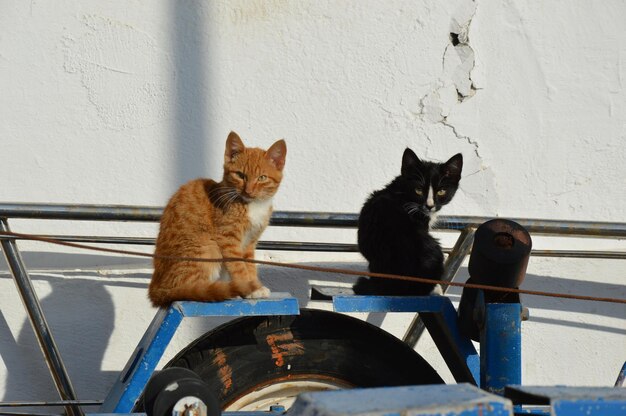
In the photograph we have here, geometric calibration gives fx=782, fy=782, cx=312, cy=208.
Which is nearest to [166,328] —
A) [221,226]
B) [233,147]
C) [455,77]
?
[221,226]

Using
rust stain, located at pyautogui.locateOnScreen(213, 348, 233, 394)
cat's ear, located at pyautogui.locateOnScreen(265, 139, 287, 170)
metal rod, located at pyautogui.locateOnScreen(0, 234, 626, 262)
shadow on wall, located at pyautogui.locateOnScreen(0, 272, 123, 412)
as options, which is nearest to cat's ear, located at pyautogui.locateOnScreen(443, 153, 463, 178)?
metal rod, located at pyautogui.locateOnScreen(0, 234, 626, 262)

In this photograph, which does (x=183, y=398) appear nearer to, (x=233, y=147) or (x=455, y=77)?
(x=233, y=147)

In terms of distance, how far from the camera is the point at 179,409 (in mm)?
1499

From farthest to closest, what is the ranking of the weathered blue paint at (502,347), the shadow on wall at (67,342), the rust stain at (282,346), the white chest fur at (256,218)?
the shadow on wall at (67,342), the white chest fur at (256,218), the rust stain at (282,346), the weathered blue paint at (502,347)

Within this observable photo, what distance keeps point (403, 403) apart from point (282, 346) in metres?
1.04

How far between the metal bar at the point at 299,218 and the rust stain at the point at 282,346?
0.43 meters

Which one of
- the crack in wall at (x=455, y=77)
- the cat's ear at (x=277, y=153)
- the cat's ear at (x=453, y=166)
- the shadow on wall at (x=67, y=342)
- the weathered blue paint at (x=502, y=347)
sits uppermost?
the crack in wall at (x=455, y=77)

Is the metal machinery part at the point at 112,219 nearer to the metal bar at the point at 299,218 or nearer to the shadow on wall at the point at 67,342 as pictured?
the metal bar at the point at 299,218

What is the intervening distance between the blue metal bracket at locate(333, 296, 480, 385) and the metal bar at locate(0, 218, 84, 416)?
932 mm

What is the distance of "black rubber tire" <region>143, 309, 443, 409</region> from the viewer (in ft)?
6.98

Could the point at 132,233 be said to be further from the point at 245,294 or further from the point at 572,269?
the point at 572,269

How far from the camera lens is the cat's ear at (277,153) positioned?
2.52m

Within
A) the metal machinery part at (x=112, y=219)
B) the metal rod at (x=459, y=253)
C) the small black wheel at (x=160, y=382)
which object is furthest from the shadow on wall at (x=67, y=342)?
the small black wheel at (x=160, y=382)

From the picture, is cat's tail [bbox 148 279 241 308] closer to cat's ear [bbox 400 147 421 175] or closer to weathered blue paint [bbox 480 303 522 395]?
weathered blue paint [bbox 480 303 522 395]
